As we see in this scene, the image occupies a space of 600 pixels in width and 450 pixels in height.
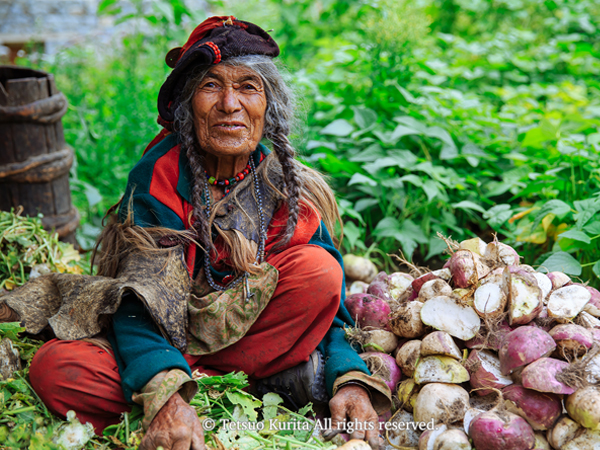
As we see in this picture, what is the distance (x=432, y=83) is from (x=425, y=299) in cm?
236

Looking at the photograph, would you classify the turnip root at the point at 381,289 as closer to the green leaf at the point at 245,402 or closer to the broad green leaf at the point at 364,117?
the green leaf at the point at 245,402

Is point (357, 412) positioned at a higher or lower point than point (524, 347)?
lower

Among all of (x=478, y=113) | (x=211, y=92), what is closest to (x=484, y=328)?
(x=211, y=92)

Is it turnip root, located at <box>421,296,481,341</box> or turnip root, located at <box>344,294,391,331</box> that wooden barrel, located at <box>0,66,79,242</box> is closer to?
turnip root, located at <box>344,294,391,331</box>

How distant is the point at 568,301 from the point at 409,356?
23.8 inches

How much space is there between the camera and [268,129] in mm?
2043

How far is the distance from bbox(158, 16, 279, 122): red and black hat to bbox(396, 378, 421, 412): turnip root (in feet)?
4.45

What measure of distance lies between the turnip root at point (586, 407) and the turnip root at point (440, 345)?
0.38m

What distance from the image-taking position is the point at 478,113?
3.51 meters

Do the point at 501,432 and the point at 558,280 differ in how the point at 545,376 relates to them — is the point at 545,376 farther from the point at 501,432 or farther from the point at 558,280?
the point at 558,280

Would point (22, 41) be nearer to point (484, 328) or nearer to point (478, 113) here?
point (478, 113)

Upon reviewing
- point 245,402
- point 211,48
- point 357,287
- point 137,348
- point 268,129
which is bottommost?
point 357,287

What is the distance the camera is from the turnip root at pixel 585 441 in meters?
1.58

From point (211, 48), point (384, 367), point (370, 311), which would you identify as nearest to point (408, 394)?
point (384, 367)
